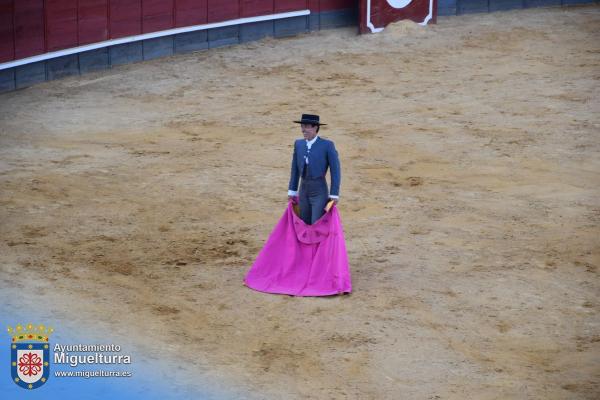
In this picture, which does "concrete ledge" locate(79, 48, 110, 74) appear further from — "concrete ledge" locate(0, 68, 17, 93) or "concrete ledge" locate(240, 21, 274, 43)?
"concrete ledge" locate(240, 21, 274, 43)

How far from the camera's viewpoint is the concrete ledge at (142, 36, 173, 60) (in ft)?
52.7

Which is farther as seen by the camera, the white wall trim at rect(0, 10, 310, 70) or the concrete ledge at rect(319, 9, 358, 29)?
the concrete ledge at rect(319, 9, 358, 29)

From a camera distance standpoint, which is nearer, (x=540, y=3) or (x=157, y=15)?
(x=157, y=15)

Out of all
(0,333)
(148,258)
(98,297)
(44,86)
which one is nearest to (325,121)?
(44,86)

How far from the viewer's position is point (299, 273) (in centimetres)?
909

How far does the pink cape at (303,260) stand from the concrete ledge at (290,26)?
340 inches

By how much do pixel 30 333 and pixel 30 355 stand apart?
1.35ft

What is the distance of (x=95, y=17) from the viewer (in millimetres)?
15477

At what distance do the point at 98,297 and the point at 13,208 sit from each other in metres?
2.17

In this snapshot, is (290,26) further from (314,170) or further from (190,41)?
(314,170)

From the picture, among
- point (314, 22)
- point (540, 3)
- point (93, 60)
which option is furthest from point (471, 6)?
point (93, 60)

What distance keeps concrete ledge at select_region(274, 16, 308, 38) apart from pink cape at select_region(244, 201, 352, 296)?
8.64m

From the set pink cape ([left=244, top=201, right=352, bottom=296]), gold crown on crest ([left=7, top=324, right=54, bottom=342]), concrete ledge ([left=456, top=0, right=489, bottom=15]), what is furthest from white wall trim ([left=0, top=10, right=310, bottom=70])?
gold crown on crest ([left=7, top=324, right=54, bottom=342])

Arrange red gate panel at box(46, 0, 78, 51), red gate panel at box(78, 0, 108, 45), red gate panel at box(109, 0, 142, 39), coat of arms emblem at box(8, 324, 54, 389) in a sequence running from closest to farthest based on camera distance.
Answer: coat of arms emblem at box(8, 324, 54, 389), red gate panel at box(46, 0, 78, 51), red gate panel at box(78, 0, 108, 45), red gate panel at box(109, 0, 142, 39)
